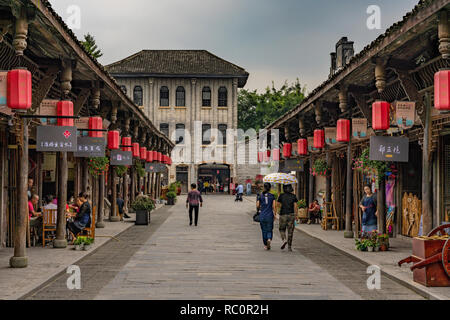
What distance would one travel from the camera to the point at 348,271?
10.2m

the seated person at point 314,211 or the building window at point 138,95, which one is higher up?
the building window at point 138,95

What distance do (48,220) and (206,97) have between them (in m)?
38.4

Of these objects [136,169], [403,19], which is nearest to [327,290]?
[403,19]

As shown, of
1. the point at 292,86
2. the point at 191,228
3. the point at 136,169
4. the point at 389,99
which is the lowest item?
the point at 191,228

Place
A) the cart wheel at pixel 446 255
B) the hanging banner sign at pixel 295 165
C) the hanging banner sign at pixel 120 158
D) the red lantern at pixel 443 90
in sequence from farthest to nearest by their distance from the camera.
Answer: the hanging banner sign at pixel 295 165
the hanging banner sign at pixel 120 158
the red lantern at pixel 443 90
the cart wheel at pixel 446 255

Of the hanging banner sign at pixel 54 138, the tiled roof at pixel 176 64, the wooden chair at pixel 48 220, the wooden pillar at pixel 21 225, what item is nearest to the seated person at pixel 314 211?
the wooden chair at pixel 48 220

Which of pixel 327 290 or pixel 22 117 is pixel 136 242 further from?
pixel 327 290

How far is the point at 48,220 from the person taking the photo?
1341cm

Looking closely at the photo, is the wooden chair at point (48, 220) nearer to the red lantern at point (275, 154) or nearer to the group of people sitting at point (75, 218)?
the group of people sitting at point (75, 218)

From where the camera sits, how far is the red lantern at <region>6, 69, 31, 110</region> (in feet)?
28.2

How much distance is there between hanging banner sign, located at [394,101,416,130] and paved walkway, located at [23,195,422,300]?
3078mm

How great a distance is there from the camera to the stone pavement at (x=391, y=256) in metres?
7.93

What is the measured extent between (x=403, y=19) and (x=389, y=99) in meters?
5.88

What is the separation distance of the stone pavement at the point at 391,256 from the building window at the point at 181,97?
33585mm
